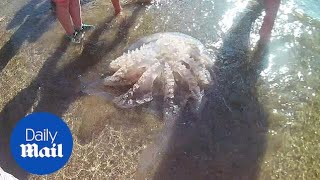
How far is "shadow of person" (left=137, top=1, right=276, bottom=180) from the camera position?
3729 mm

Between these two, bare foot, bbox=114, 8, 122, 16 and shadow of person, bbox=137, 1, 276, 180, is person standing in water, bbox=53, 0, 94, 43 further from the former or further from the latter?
shadow of person, bbox=137, 1, 276, 180

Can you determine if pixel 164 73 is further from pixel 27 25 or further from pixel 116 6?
pixel 27 25

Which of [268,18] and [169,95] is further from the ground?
[268,18]

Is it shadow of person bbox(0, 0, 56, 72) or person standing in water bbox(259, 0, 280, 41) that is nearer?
person standing in water bbox(259, 0, 280, 41)

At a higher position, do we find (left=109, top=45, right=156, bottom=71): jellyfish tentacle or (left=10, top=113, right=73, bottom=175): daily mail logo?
(left=10, top=113, right=73, bottom=175): daily mail logo

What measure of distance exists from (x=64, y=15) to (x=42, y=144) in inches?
79.3

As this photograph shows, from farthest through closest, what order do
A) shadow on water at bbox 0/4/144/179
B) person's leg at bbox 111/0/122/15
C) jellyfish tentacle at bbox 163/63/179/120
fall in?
person's leg at bbox 111/0/122/15
jellyfish tentacle at bbox 163/63/179/120
shadow on water at bbox 0/4/144/179

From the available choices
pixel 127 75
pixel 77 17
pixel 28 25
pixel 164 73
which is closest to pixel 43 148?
pixel 127 75

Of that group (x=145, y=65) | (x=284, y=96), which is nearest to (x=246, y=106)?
(x=284, y=96)

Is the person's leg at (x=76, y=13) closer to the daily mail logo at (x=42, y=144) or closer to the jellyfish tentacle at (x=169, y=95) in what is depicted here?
the jellyfish tentacle at (x=169, y=95)

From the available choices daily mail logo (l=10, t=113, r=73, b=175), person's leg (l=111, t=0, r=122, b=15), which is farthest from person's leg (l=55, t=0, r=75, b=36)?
daily mail logo (l=10, t=113, r=73, b=175)

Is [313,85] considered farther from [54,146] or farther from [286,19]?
[54,146]

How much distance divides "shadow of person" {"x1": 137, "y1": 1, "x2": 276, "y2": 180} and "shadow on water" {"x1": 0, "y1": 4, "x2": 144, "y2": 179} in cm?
116

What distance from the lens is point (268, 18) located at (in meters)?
4.93
